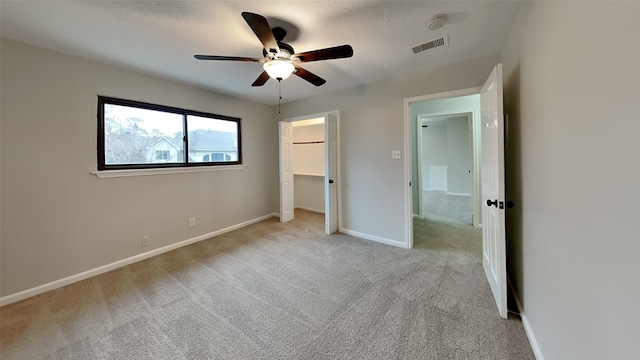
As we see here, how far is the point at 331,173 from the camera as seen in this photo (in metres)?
3.75

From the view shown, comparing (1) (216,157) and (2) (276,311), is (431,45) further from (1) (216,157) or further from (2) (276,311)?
(1) (216,157)

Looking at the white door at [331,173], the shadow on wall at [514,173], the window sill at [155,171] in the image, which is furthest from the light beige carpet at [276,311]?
the window sill at [155,171]

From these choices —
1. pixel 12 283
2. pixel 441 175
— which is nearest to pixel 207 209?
pixel 12 283

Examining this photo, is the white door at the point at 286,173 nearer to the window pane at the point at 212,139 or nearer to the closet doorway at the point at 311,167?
the closet doorway at the point at 311,167

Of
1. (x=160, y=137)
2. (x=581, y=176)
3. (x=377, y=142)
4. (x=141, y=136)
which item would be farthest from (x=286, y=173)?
(x=581, y=176)

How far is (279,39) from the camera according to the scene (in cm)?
204

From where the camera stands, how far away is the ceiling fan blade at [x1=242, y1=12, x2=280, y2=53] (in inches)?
54.6

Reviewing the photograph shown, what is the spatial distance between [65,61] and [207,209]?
91.1 inches

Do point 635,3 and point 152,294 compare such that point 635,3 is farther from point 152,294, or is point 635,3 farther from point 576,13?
point 152,294

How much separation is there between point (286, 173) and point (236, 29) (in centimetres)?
286

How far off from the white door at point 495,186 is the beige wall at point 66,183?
3.74 m

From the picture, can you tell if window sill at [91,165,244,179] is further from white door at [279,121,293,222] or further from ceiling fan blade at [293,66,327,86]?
ceiling fan blade at [293,66,327,86]

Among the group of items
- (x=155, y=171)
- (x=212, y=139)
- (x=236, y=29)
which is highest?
(x=236, y=29)

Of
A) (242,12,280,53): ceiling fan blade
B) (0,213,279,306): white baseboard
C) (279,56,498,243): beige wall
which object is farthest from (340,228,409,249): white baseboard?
(242,12,280,53): ceiling fan blade
